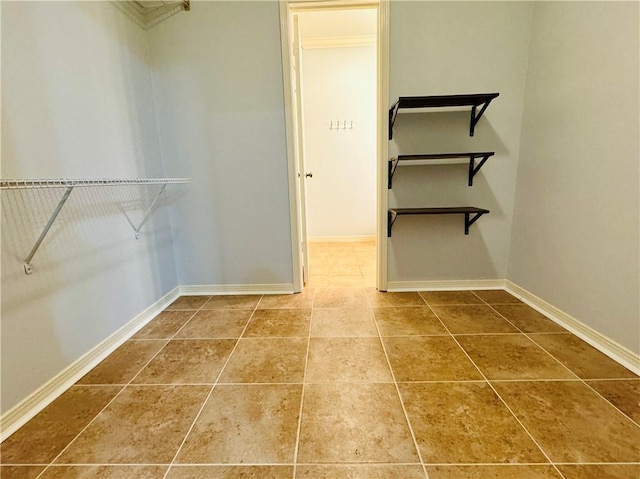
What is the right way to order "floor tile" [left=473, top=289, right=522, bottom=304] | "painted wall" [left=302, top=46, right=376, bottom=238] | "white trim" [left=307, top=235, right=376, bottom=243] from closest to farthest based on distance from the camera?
1. "floor tile" [left=473, top=289, right=522, bottom=304]
2. "painted wall" [left=302, top=46, right=376, bottom=238]
3. "white trim" [left=307, top=235, right=376, bottom=243]

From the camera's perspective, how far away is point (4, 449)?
100 cm

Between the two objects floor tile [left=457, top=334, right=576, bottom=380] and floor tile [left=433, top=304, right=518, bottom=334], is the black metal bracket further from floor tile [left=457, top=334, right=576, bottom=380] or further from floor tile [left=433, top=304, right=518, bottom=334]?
floor tile [left=457, top=334, right=576, bottom=380]

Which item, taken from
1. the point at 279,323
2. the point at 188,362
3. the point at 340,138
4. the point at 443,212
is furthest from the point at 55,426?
the point at 340,138

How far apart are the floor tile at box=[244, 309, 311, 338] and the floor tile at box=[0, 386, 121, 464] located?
735 millimetres

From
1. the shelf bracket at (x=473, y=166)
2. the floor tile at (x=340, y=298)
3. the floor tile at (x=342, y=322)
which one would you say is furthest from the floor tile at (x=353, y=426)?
the shelf bracket at (x=473, y=166)

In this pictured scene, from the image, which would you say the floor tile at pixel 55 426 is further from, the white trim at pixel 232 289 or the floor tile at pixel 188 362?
the white trim at pixel 232 289

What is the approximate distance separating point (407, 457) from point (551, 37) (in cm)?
240

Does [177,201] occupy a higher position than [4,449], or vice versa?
[177,201]

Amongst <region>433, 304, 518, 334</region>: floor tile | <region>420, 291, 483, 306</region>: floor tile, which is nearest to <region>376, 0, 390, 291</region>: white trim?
<region>420, 291, 483, 306</region>: floor tile

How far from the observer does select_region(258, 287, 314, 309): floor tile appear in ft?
6.88

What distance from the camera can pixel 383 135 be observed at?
80.9 inches

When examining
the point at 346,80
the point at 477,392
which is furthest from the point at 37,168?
the point at 346,80

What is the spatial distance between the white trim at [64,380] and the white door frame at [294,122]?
3.75 feet

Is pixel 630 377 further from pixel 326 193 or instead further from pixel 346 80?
pixel 346 80
